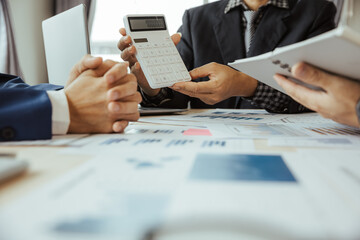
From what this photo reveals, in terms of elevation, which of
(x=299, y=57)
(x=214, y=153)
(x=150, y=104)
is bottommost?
(x=150, y=104)

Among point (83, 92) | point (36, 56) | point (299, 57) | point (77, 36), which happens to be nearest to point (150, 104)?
point (77, 36)

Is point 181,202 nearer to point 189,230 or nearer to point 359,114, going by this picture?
point 189,230

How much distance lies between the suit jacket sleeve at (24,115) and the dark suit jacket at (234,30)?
0.64m

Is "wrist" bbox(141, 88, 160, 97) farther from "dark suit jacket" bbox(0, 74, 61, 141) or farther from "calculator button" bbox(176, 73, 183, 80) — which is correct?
"dark suit jacket" bbox(0, 74, 61, 141)

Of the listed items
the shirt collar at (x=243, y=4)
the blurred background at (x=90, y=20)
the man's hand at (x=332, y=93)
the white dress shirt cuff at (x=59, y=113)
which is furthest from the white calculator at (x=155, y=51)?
the blurred background at (x=90, y=20)

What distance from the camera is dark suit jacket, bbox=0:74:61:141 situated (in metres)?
0.52

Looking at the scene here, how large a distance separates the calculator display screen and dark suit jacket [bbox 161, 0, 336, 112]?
1.12 ft

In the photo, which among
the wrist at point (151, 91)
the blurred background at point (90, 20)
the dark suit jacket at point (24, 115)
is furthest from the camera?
the blurred background at point (90, 20)

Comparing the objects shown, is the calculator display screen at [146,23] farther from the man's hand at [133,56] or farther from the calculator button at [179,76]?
the calculator button at [179,76]

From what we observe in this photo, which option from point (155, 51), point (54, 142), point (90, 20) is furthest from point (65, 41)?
point (90, 20)

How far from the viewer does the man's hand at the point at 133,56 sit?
0.86 meters

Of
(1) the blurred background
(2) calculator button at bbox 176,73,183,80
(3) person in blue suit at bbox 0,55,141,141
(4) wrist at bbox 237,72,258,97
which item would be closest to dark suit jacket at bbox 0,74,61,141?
(3) person in blue suit at bbox 0,55,141,141

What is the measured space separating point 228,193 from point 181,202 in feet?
0.16

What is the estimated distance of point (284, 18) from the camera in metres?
1.21
